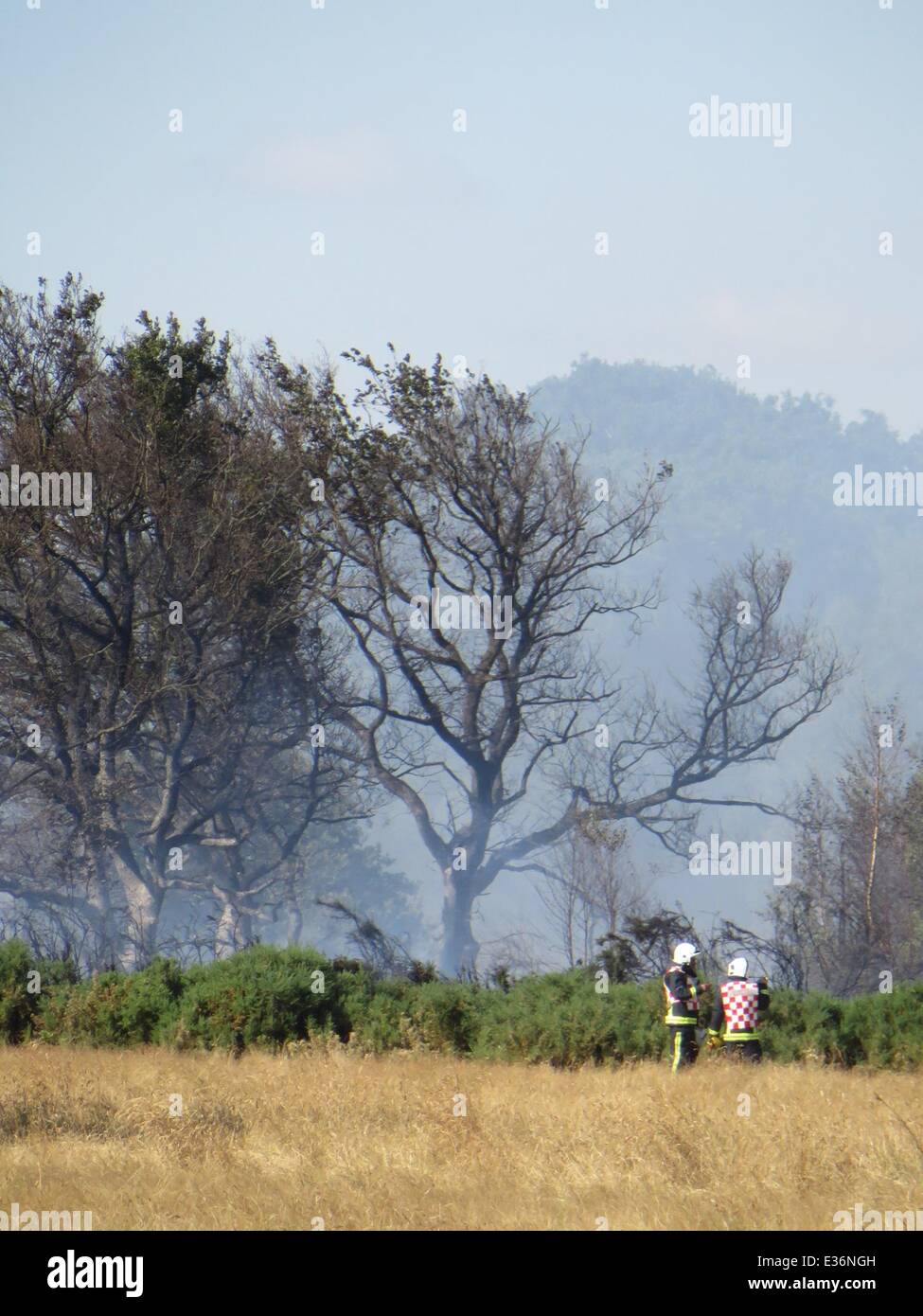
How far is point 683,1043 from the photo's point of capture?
16953 millimetres

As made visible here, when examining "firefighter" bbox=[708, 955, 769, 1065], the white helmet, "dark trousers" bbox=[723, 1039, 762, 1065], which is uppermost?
the white helmet

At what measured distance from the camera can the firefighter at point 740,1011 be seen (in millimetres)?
16953

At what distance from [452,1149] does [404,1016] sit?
28.4ft

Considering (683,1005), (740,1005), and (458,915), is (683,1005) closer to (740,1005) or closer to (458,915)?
(740,1005)

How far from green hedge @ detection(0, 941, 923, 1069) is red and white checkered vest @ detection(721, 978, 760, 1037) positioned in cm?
165

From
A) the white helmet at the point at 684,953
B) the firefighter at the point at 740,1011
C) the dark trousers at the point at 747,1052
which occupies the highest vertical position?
the white helmet at the point at 684,953

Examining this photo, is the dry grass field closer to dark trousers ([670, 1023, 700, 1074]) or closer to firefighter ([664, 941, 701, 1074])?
dark trousers ([670, 1023, 700, 1074])

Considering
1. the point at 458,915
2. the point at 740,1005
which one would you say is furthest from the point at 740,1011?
the point at 458,915

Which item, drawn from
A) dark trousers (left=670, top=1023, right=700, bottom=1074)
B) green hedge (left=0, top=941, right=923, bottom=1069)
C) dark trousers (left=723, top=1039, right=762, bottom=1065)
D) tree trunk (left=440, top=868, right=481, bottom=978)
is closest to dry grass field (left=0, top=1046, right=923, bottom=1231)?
dark trousers (left=670, top=1023, right=700, bottom=1074)

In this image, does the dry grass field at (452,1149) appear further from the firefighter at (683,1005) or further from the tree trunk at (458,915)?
the tree trunk at (458,915)

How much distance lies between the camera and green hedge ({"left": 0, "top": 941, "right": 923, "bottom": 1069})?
19172 millimetres

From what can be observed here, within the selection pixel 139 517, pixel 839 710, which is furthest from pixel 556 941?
pixel 139 517

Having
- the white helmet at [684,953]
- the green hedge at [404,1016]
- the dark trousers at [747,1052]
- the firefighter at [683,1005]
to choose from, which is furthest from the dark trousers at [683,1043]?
the green hedge at [404,1016]

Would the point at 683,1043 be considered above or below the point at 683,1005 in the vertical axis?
below
